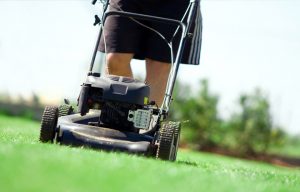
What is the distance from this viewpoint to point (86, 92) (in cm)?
428

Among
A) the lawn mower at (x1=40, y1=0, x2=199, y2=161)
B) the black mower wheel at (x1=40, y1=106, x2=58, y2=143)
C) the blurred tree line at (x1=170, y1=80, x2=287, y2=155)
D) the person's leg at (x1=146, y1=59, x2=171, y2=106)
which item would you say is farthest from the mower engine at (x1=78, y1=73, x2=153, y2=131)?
the blurred tree line at (x1=170, y1=80, x2=287, y2=155)

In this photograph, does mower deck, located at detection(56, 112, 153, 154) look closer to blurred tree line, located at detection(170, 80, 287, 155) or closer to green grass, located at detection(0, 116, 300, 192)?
green grass, located at detection(0, 116, 300, 192)

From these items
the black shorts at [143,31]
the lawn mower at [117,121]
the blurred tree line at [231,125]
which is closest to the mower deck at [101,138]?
the lawn mower at [117,121]

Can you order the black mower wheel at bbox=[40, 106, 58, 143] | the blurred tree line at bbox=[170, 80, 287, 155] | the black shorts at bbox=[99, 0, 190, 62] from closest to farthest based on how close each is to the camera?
the black mower wheel at bbox=[40, 106, 58, 143]
the black shorts at bbox=[99, 0, 190, 62]
the blurred tree line at bbox=[170, 80, 287, 155]

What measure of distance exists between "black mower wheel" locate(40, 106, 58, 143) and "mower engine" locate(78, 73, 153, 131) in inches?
6.5

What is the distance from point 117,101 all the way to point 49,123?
437mm

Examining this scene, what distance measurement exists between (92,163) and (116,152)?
98 cm

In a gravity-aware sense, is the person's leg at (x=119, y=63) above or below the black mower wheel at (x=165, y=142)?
above

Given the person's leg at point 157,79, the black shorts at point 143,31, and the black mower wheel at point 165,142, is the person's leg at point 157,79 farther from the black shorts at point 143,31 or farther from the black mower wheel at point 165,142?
the black mower wheel at point 165,142

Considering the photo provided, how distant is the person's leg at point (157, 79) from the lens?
485 cm

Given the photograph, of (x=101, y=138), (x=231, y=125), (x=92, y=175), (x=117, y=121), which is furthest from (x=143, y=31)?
(x=231, y=125)

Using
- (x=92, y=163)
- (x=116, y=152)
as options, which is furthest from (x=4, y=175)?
(x=116, y=152)

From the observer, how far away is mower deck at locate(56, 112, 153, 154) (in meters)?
4.09

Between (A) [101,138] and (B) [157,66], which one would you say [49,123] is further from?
(B) [157,66]
